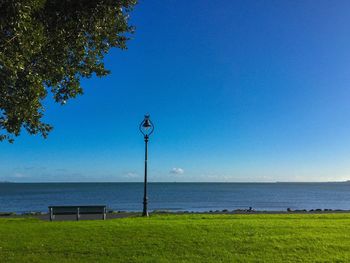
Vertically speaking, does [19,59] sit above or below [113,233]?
above

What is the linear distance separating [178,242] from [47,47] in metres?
7.03

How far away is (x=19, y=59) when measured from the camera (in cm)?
789

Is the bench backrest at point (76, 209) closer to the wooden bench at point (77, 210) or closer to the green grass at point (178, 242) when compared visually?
the wooden bench at point (77, 210)

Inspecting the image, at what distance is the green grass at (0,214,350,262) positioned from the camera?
11312 millimetres

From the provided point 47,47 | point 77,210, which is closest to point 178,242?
point 47,47

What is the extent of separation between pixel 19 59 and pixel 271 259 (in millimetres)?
7837

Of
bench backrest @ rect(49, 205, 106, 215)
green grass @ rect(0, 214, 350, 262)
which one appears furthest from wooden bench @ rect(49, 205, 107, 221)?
green grass @ rect(0, 214, 350, 262)

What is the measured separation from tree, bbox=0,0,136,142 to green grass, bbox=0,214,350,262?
140 inches

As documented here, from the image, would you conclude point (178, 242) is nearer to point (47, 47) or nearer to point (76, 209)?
point (47, 47)


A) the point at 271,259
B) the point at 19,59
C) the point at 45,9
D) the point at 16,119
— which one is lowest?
the point at 271,259

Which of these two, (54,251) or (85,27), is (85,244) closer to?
(54,251)

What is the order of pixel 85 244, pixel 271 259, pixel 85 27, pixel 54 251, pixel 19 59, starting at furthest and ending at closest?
1. pixel 85 244
2. pixel 54 251
3. pixel 271 259
4. pixel 85 27
5. pixel 19 59

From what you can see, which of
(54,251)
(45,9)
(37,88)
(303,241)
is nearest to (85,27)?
(45,9)

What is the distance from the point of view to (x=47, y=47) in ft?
30.5
